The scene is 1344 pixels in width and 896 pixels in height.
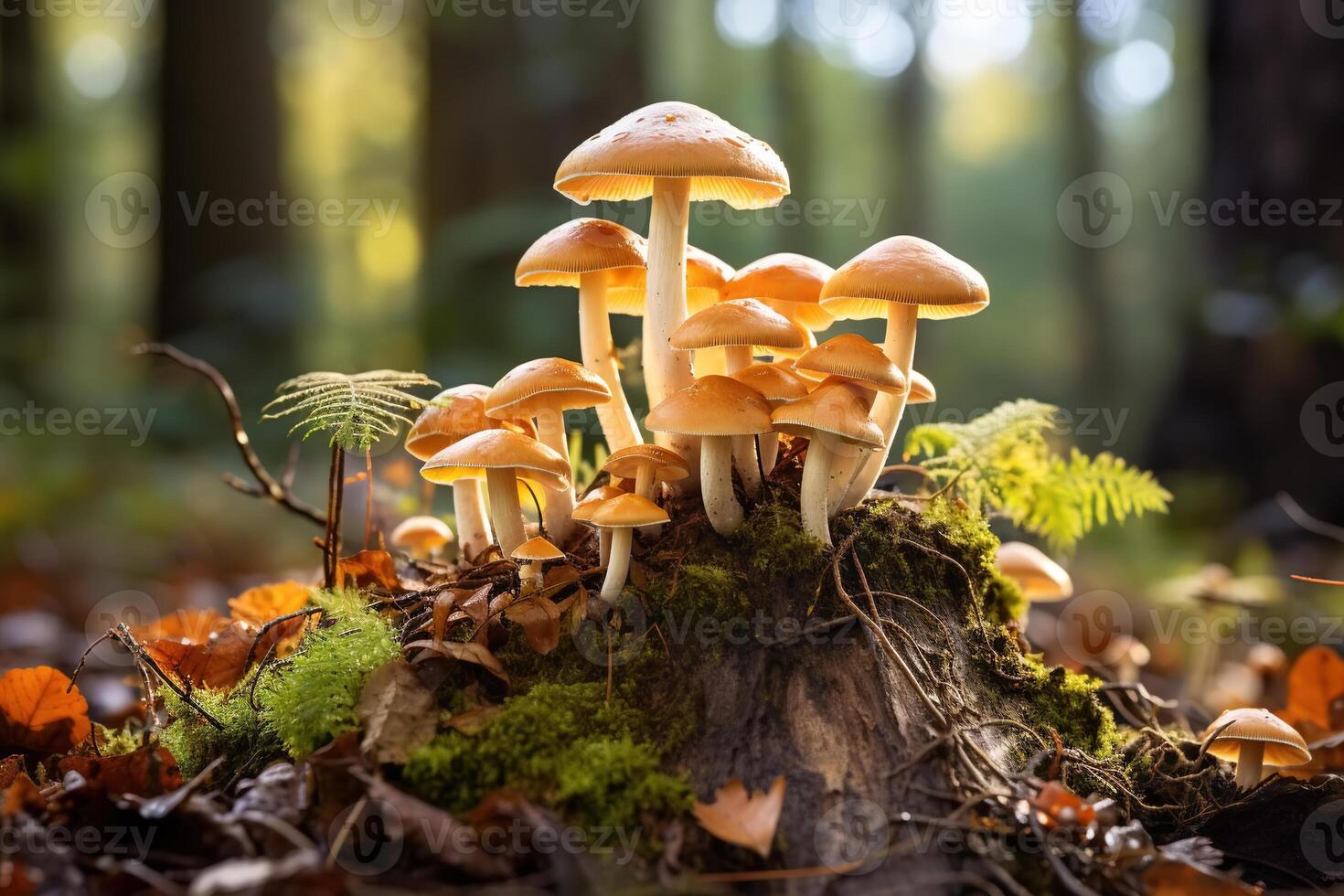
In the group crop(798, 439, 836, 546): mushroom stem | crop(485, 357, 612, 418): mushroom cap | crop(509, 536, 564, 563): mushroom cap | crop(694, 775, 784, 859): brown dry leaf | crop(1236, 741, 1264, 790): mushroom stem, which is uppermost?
crop(485, 357, 612, 418): mushroom cap

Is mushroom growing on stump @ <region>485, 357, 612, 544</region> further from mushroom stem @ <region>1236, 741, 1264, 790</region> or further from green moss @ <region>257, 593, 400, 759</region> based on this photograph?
mushroom stem @ <region>1236, 741, 1264, 790</region>

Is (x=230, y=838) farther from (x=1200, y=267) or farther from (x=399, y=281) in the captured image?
(x=399, y=281)

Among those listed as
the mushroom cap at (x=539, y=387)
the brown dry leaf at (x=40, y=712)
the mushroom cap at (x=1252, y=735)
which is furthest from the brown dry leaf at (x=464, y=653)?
the mushroom cap at (x=1252, y=735)

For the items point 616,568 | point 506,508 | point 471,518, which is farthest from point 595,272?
point 616,568

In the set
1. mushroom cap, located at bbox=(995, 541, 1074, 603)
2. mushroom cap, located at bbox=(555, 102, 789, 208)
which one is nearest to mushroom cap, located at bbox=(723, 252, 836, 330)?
mushroom cap, located at bbox=(555, 102, 789, 208)

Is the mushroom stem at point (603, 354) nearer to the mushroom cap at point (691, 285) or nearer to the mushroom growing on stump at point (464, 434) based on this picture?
the mushroom cap at point (691, 285)

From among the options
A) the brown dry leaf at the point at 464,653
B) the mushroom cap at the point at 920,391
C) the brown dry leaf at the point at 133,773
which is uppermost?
the mushroom cap at the point at 920,391

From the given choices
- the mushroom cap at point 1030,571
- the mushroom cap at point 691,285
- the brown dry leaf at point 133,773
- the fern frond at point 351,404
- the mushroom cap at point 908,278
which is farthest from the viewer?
the mushroom cap at point 1030,571

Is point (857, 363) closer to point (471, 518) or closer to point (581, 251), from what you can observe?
point (581, 251)
